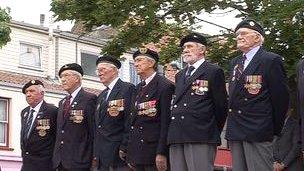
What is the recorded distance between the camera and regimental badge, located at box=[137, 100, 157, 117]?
7.71m

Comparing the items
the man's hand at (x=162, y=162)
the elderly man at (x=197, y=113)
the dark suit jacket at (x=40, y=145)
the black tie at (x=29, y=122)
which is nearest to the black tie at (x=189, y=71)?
the elderly man at (x=197, y=113)

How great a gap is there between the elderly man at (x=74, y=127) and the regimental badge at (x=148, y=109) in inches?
37.7

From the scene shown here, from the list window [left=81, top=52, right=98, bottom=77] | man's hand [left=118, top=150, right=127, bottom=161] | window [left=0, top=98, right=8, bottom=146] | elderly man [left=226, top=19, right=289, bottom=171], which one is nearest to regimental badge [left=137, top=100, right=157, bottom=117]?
man's hand [left=118, top=150, right=127, bottom=161]

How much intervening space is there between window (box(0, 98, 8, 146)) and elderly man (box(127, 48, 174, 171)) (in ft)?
61.9

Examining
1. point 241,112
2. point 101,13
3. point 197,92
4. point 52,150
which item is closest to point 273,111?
point 241,112

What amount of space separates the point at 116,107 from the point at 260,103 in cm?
205

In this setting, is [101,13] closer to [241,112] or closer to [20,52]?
[241,112]

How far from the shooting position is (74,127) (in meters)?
8.50

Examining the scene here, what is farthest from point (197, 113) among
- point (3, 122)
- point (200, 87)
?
point (3, 122)

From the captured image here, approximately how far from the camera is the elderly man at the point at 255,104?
21.9 ft

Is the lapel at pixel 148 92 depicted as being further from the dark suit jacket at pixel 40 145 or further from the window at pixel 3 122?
the window at pixel 3 122

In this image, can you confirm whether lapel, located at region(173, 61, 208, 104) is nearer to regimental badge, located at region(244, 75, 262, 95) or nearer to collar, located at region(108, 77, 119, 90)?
regimental badge, located at region(244, 75, 262, 95)

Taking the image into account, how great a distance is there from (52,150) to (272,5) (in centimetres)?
510

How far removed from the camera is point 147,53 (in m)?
7.89
